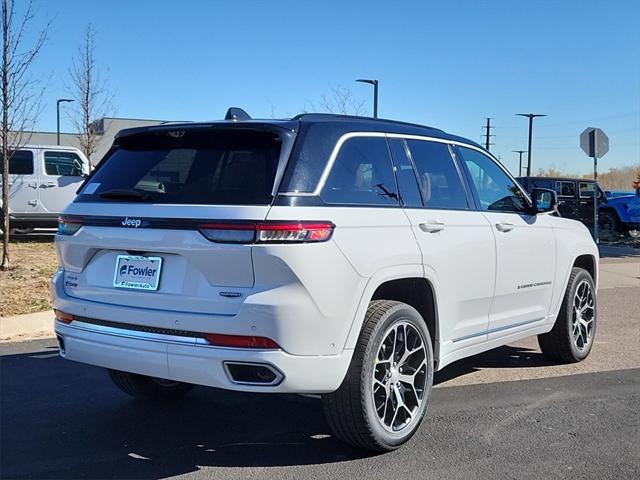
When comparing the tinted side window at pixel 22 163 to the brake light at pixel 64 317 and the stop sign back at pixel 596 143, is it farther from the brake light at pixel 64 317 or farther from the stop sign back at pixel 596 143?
the stop sign back at pixel 596 143

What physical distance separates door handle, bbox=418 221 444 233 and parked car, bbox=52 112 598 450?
13 mm

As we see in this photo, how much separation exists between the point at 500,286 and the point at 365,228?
169 centimetres

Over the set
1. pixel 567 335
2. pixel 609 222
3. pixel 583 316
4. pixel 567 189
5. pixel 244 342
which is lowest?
pixel 567 335

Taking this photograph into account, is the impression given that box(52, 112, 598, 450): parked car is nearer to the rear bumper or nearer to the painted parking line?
the rear bumper

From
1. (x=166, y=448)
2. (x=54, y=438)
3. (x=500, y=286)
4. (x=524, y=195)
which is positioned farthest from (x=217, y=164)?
(x=524, y=195)

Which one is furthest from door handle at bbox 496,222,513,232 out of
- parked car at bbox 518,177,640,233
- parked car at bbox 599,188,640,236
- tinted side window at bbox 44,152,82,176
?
parked car at bbox 599,188,640,236

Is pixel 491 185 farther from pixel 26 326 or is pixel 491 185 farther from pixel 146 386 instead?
pixel 26 326

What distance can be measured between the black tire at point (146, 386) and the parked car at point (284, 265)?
50 millimetres

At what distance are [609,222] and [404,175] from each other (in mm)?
19728

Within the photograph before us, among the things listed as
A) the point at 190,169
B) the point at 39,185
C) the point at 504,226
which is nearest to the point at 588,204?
the point at 39,185

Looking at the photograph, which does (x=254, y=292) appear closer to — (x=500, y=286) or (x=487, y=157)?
(x=500, y=286)

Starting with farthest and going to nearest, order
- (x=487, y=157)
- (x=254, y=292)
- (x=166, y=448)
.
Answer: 1. (x=487, y=157)
2. (x=166, y=448)
3. (x=254, y=292)

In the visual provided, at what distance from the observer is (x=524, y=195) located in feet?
18.8

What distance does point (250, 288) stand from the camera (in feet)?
11.3
